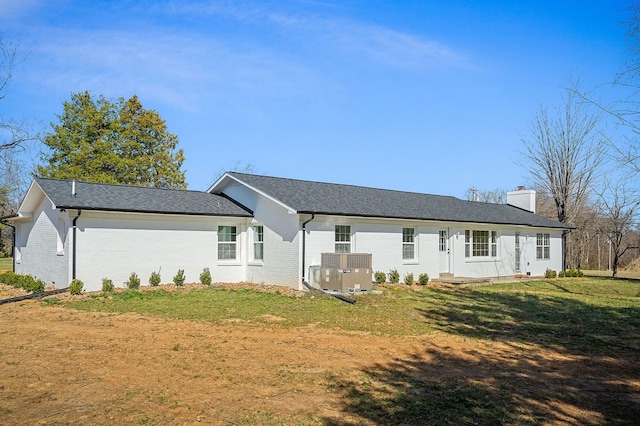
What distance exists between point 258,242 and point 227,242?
4.23ft

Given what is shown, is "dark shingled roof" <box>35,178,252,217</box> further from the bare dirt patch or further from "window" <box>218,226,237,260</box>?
the bare dirt patch

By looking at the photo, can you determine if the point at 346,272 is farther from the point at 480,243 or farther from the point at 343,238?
the point at 480,243

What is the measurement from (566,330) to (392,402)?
23.3ft

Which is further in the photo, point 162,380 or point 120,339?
point 120,339

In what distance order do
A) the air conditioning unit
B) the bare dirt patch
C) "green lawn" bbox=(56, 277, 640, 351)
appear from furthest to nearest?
the air conditioning unit, "green lawn" bbox=(56, 277, 640, 351), the bare dirt patch

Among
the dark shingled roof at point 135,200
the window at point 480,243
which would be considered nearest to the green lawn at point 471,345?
the dark shingled roof at point 135,200

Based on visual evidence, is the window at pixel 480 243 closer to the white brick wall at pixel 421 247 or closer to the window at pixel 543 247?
the white brick wall at pixel 421 247

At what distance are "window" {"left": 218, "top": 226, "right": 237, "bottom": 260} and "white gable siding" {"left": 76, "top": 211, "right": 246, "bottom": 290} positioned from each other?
0.79 feet

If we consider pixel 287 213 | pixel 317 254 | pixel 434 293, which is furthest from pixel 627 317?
pixel 287 213

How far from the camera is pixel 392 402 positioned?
6.43 metres

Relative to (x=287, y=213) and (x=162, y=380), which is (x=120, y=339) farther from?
(x=287, y=213)

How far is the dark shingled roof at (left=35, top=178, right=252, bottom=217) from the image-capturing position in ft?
57.2

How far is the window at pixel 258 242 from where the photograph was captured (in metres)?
20.7

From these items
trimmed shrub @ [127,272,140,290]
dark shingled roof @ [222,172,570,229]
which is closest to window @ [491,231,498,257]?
dark shingled roof @ [222,172,570,229]
